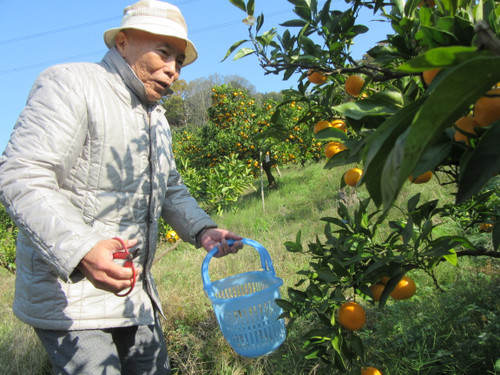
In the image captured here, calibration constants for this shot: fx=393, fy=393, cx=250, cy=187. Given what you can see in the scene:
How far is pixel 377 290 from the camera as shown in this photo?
113 cm

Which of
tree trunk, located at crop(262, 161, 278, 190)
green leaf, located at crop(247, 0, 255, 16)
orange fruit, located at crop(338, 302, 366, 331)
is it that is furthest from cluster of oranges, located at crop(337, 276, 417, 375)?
tree trunk, located at crop(262, 161, 278, 190)

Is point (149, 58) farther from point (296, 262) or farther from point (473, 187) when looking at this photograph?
point (296, 262)

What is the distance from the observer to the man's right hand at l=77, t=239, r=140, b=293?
100cm

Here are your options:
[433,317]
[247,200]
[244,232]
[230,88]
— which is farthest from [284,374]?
[230,88]

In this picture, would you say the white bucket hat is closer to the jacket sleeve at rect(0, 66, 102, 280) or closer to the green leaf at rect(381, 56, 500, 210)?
the jacket sleeve at rect(0, 66, 102, 280)

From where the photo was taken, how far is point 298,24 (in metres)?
1.18

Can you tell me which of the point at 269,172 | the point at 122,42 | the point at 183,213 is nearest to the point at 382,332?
the point at 183,213

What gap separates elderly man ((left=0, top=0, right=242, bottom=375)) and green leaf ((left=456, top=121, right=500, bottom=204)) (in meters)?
0.84

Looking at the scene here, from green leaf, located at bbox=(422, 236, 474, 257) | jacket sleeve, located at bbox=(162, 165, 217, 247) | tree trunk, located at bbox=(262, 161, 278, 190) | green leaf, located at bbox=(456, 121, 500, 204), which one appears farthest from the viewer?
tree trunk, located at bbox=(262, 161, 278, 190)

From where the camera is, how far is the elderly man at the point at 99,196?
3.43 feet

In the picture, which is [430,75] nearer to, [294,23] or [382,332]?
[294,23]

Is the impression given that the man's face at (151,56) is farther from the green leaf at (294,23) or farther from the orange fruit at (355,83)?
the orange fruit at (355,83)

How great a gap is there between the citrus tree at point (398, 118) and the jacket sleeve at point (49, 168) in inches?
22.4

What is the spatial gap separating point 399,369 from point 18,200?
1.72 metres
